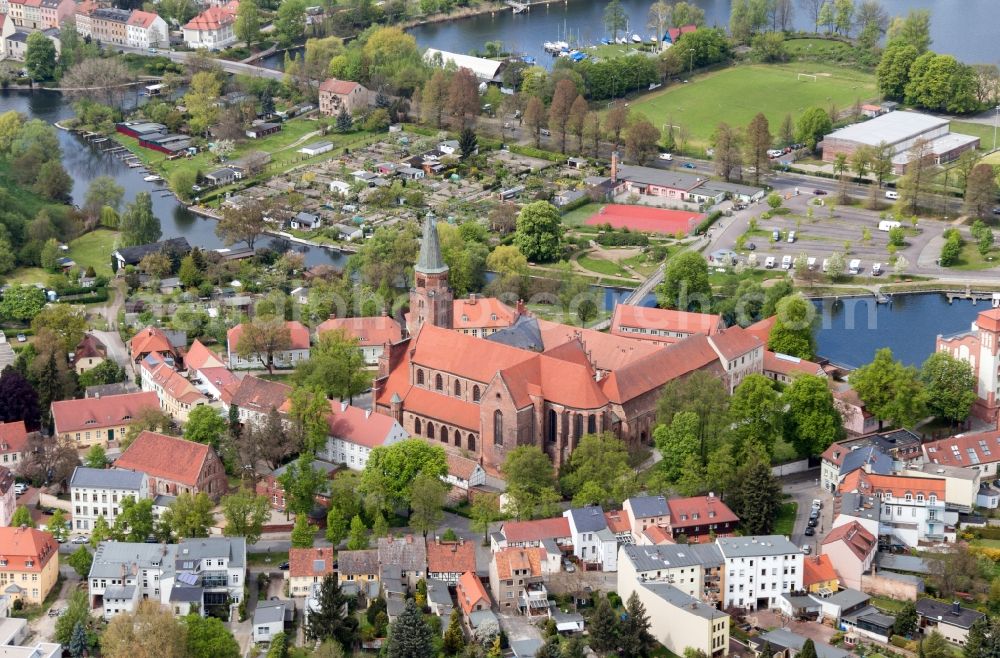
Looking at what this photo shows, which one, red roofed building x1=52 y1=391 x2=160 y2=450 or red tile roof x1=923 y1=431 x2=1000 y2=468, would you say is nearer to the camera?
red tile roof x1=923 y1=431 x2=1000 y2=468

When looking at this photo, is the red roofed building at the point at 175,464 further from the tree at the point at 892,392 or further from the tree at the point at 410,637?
the tree at the point at 892,392

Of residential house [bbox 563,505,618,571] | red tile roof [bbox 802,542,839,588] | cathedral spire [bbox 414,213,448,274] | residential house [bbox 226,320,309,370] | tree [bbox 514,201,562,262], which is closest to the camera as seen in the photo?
red tile roof [bbox 802,542,839,588]

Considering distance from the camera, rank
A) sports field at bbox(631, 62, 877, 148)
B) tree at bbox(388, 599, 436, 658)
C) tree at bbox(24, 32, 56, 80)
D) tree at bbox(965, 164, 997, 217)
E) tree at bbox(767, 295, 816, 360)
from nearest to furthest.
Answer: tree at bbox(388, 599, 436, 658)
tree at bbox(767, 295, 816, 360)
tree at bbox(965, 164, 997, 217)
sports field at bbox(631, 62, 877, 148)
tree at bbox(24, 32, 56, 80)

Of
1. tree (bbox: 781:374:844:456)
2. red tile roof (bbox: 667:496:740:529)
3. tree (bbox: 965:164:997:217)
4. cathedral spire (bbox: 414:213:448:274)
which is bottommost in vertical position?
red tile roof (bbox: 667:496:740:529)

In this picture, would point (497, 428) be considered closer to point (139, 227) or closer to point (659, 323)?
point (659, 323)

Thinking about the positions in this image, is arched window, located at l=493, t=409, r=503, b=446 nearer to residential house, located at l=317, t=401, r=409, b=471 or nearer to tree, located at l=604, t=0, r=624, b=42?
residential house, located at l=317, t=401, r=409, b=471

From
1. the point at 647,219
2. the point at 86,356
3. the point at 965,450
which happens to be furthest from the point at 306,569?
the point at 647,219

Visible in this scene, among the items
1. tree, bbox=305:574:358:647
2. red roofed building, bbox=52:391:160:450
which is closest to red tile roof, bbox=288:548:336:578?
tree, bbox=305:574:358:647

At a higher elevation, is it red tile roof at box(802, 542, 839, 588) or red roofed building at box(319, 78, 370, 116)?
red roofed building at box(319, 78, 370, 116)
